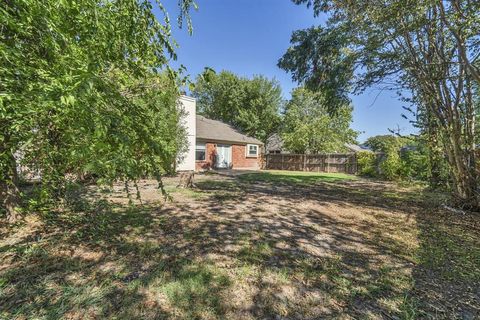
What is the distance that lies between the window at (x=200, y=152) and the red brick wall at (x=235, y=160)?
0.24m

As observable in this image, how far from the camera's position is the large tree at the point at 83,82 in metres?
1.76

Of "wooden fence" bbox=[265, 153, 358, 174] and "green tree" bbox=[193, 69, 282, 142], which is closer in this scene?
"wooden fence" bbox=[265, 153, 358, 174]

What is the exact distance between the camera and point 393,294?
2.50 metres

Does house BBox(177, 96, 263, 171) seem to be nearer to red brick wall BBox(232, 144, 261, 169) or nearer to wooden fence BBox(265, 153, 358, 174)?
red brick wall BBox(232, 144, 261, 169)

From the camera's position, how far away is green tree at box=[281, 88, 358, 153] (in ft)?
73.3

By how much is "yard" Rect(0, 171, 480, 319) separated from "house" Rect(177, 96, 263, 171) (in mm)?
9876

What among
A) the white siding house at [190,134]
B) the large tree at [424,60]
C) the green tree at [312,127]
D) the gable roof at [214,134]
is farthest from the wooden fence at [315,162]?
the large tree at [424,60]

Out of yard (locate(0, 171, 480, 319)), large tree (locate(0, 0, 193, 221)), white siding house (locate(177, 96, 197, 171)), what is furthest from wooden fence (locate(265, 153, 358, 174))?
large tree (locate(0, 0, 193, 221))

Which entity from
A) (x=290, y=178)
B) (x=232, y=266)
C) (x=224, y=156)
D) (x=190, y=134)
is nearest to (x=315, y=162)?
(x=290, y=178)

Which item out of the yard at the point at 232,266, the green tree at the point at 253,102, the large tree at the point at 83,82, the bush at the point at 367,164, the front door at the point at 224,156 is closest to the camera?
the large tree at the point at 83,82

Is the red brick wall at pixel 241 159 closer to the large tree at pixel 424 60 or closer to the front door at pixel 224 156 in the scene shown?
the front door at pixel 224 156

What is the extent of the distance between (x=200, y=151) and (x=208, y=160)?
3.13 feet

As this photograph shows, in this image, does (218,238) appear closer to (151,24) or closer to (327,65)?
(151,24)

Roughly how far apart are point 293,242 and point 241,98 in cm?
2766
